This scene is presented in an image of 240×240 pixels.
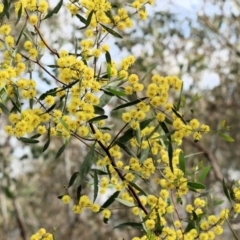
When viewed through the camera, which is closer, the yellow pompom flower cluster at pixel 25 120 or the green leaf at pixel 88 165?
the yellow pompom flower cluster at pixel 25 120

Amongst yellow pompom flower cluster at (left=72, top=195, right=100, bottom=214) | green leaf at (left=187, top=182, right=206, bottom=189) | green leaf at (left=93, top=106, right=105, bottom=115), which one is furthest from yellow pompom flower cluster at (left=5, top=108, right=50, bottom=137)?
green leaf at (left=187, top=182, right=206, bottom=189)

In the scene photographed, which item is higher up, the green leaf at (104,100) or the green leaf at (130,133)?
the green leaf at (104,100)

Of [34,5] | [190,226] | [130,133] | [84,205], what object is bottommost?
[190,226]

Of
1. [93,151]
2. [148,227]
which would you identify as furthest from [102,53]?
[148,227]

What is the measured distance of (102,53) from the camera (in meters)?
1.23

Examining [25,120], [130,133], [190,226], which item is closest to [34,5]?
[25,120]

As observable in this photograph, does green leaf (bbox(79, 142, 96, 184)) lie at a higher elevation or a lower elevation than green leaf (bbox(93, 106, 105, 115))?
lower

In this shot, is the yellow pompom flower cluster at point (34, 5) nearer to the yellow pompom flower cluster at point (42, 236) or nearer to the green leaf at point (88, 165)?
the green leaf at point (88, 165)

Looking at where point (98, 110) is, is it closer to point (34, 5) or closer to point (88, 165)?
point (88, 165)

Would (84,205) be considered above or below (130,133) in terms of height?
below

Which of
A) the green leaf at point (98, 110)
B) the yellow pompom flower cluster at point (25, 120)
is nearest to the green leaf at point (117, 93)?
the green leaf at point (98, 110)

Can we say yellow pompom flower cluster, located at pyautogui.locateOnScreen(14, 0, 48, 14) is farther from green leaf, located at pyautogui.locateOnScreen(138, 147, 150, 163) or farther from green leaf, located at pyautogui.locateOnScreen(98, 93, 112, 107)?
green leaf, located at pyautogui.locateOnScreen(138, 147, 150, 163)

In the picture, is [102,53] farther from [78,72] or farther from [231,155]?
[231,155]

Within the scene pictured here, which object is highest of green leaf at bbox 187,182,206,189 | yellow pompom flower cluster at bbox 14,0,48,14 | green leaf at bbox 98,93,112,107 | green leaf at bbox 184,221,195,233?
yellow pompom flower cluster at bbox 14,0,48,14
